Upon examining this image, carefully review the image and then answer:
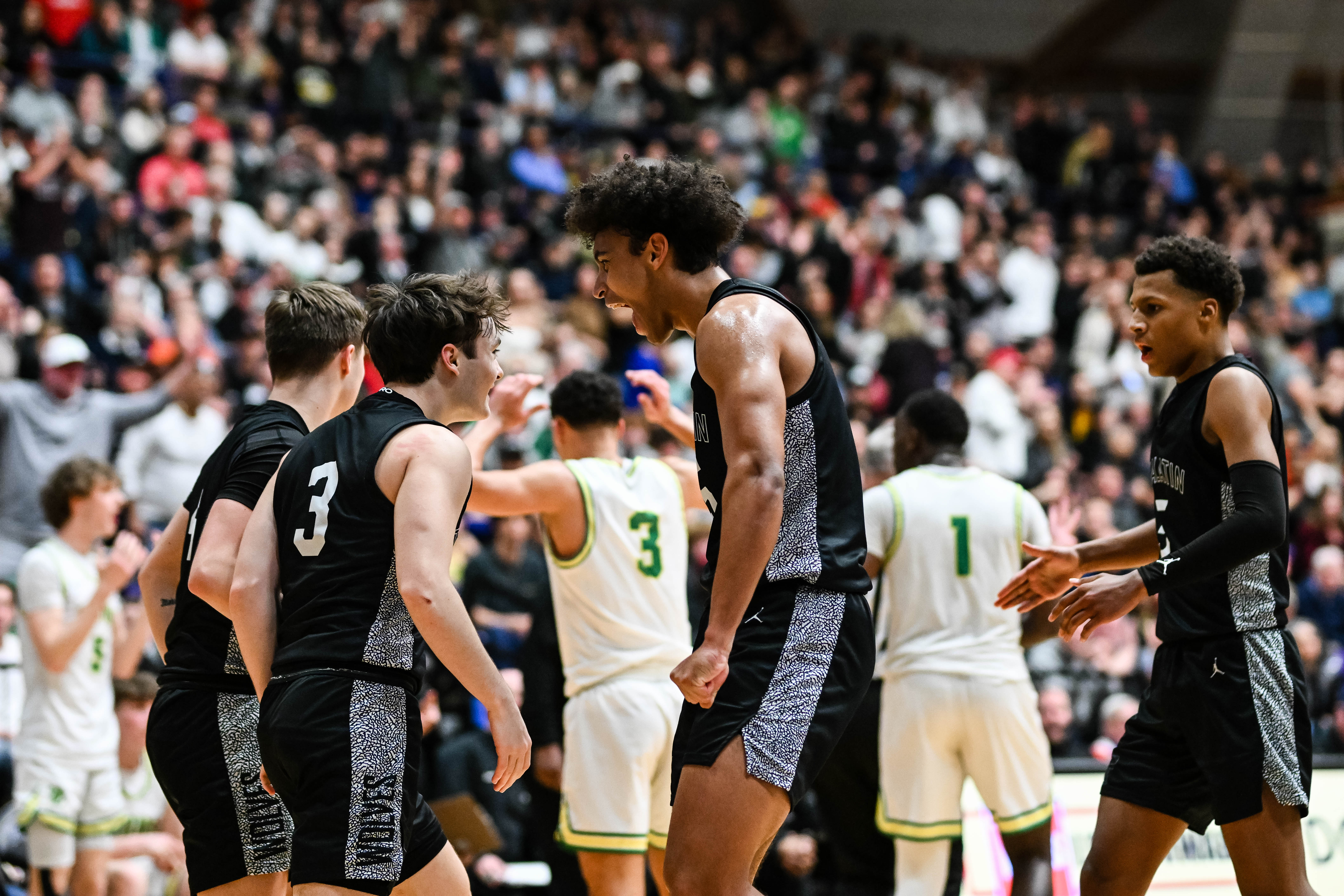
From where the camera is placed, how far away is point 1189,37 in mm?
24188

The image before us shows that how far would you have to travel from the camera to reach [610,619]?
5605 millimetres

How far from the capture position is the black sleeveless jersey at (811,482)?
358 cm

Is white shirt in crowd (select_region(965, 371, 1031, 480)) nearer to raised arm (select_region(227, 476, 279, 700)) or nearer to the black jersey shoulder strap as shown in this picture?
the black jersey shoulder strap

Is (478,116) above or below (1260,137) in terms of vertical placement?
below

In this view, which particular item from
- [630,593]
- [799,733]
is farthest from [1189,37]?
[799,733]

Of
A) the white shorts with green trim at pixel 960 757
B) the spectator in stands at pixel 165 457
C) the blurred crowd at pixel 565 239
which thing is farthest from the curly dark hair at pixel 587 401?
the spectator in stands at pixel 165 457

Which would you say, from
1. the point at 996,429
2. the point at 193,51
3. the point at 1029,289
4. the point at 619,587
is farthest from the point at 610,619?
the point at 1029,289

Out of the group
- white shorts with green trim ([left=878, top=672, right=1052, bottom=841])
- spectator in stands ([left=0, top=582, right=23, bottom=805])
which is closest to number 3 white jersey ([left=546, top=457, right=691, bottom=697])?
white shorts with green trim ([left=878, top=672, right=1052, bottom=841])

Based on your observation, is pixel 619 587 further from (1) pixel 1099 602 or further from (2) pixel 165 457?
(2) pixel 165 457

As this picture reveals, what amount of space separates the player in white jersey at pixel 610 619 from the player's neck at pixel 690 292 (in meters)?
1.54

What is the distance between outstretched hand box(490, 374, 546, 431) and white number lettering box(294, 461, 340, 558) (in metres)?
1.67

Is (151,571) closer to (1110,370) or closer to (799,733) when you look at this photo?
(799,733)

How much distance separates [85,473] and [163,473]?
3.13 meters

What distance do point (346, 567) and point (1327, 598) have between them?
34.6ft
